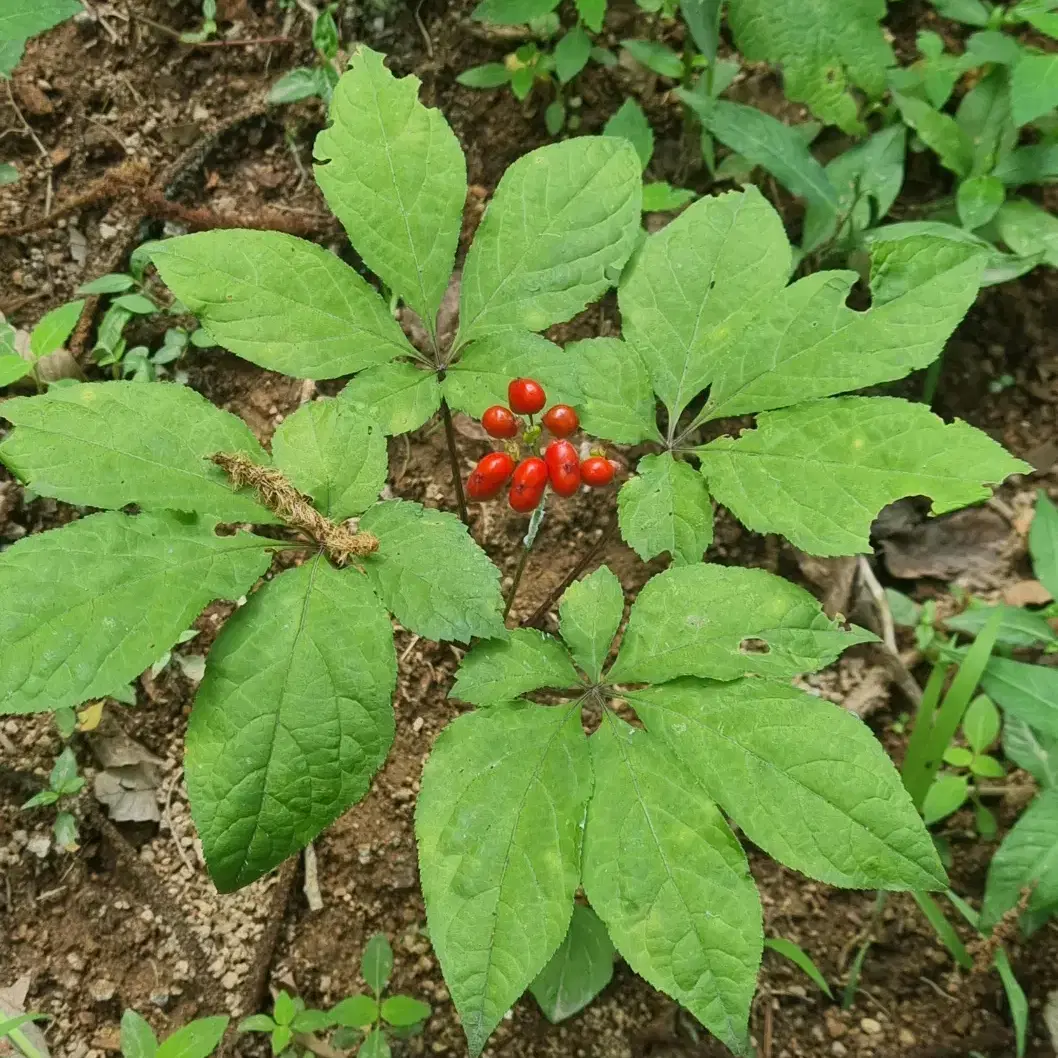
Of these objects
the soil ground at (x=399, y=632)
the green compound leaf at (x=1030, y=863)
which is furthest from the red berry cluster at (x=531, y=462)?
the green compound leaf at (x=1030, y=863)

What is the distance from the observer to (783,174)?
2811 mm

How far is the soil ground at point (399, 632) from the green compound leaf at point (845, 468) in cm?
96

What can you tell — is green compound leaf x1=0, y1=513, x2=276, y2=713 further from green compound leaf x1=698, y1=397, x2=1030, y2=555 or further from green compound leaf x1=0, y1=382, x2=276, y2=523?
green compound leaf x1=698, y1=397, x2=1030, y2=555

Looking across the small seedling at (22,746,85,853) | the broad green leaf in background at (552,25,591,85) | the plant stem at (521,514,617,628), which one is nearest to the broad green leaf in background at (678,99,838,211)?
the broad green leaf in background at (552,25,591,85)

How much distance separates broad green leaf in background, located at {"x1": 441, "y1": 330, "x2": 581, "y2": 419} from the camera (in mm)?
1789

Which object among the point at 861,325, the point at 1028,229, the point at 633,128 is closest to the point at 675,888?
the point at 861,325

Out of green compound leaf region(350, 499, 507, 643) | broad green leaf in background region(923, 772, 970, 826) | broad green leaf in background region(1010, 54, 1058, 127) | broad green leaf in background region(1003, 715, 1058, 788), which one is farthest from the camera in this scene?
broad green leaf in background region(1010, 54, 1058, 127)

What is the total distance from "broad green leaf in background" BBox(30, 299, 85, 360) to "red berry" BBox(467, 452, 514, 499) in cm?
149

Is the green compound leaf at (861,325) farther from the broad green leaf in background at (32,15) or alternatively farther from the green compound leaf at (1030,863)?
the broad green leaf in background at (32,15)

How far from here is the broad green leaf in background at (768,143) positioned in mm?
2789

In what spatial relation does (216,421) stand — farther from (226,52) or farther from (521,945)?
(226,52)

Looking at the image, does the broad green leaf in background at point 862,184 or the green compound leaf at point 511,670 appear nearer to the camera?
the green compound leaf at point 511,670

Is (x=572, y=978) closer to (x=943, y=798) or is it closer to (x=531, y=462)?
(x=943, y=798)

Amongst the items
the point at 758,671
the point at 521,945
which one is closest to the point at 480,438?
the point at 758,671
